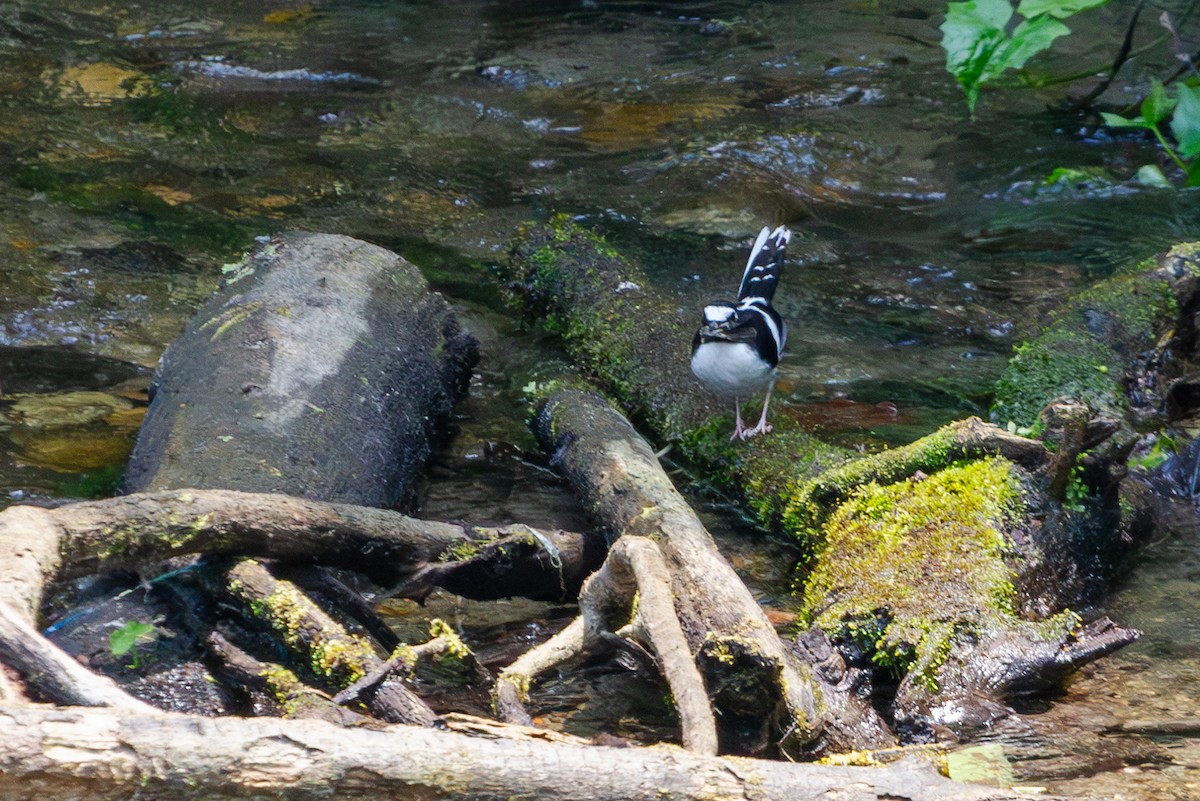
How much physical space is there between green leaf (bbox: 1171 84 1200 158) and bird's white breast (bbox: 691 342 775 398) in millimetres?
2099

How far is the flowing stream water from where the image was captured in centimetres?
520

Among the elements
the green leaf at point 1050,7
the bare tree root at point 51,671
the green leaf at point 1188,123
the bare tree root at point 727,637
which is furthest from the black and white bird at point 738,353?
the bare tree root at point 51,671

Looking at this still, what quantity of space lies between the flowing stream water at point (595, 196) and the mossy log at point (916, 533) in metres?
0.23

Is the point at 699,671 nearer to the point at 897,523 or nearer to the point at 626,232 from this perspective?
the point at 897,523

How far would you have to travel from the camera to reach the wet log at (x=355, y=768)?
91.7 inches

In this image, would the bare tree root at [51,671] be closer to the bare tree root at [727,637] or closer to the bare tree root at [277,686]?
the bare tree root at [277,686]

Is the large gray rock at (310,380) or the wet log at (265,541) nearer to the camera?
the wet log at (265,541)

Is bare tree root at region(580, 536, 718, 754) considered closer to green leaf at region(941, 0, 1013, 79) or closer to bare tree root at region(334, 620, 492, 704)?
bare tree root at region(334, 620, 492, 704)

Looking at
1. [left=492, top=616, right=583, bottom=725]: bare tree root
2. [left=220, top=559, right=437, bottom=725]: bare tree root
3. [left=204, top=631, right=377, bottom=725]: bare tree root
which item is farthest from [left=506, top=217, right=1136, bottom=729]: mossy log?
[left=204, top=631, right=377, bottom=725]: bare tree root

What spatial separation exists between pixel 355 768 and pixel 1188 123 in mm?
3632

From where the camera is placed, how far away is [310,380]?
186 inches

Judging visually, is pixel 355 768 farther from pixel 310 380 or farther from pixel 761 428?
pixel 761 428

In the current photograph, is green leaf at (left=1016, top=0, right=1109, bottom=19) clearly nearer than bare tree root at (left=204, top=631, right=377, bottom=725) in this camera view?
No

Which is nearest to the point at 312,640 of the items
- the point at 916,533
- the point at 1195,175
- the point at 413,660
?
the point at 413,660
